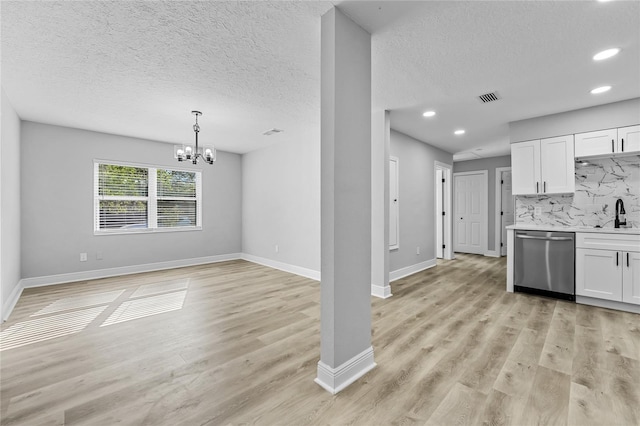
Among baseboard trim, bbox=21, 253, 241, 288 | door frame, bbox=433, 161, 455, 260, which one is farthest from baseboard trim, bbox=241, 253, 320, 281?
door frame, bbox=433, 161, 455, 260

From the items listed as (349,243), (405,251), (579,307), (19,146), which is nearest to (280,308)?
(349,243)

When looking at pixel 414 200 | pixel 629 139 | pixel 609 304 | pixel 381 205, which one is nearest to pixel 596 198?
pixel 629 139

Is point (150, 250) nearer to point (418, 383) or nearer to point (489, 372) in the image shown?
point (418, 383)

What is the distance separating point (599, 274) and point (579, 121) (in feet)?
6.60

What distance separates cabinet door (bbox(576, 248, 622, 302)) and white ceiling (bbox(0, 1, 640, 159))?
75.1 inches

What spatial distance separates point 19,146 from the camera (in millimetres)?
4098

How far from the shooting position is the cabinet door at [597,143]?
11.4 feet

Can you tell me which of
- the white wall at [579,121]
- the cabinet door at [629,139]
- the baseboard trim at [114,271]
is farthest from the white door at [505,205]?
the baseboard trim at [114,271]

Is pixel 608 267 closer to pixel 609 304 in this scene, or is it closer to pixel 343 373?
pixel 609 304

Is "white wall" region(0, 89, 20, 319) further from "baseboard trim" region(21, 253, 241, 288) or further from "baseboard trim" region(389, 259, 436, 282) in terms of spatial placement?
"baseboard trim" region(389, 259, 436, 282)

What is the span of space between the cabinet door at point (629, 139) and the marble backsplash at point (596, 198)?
31 centimetres

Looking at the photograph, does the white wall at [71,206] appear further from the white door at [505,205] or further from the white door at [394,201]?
the white door at [505,205]

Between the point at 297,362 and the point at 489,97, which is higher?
the point at 489,97

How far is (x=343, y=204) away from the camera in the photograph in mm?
1902
